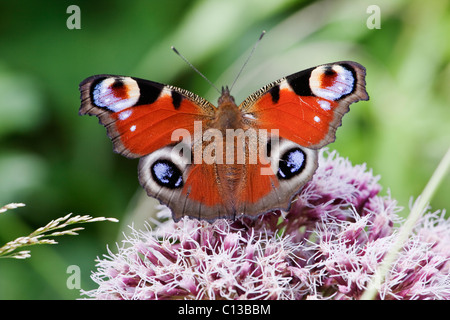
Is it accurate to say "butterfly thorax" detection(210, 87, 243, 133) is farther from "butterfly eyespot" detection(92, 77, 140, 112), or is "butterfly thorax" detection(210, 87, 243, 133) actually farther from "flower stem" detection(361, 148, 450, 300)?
"flower stem" detection(361, 148, 450, 300)

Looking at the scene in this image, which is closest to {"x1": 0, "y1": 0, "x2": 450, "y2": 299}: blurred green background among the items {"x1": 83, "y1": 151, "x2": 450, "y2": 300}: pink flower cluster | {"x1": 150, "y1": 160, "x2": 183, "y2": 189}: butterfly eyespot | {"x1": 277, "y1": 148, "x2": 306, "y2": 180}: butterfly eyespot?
{"x1": 83, "y1": 151, "x2": 450, "y2": 300}: pink flower cluster

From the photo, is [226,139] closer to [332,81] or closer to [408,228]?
[332,81]

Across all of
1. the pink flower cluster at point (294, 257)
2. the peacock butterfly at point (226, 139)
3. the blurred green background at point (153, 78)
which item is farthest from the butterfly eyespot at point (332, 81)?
the blurred green background at point (153, 78)

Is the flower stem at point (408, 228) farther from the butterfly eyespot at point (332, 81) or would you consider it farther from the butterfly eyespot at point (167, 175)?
the butterfly eyespot at point (167, 175)

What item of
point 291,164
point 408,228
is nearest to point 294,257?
point 291,164

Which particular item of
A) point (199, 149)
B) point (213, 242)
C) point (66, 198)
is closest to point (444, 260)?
point (213, 242)

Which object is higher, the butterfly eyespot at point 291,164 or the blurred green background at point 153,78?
the blurred green background at point 153,78

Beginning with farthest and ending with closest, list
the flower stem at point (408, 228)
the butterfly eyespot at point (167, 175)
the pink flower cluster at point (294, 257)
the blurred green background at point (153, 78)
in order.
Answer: the blurred green background at point (153, 78)
the butterfly eyespot at point (167, 175)
the pink flower cluster at point (294, 257)
the flower stem at point (408, 228)
